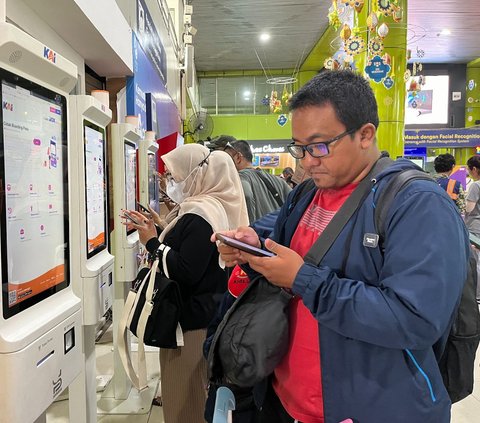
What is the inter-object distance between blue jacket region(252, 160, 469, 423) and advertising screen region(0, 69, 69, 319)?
0.69m

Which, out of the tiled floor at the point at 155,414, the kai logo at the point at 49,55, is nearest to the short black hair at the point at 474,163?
the tiled floor at the point at 155,414

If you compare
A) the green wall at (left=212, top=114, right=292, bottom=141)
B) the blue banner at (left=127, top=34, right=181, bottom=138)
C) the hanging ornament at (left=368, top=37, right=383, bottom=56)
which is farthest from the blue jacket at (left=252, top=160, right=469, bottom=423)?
the green wall at (left=212, top=114, right=292, bottom=141)

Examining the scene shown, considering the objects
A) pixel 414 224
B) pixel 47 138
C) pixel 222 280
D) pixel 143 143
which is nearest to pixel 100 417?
pixel 222 280

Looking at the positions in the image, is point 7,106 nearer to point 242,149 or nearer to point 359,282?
point 359,282

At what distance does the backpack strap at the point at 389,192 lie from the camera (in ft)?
3.37

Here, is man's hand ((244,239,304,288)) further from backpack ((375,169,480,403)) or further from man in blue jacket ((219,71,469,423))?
backpack ((375,169,480,403))

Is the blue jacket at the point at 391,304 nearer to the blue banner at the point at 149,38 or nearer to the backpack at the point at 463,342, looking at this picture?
the backpack at the point at 463,342

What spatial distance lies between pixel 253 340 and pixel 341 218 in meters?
0.41

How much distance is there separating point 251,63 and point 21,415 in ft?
50.5

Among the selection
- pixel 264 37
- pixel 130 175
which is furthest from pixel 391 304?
pixel 264 37

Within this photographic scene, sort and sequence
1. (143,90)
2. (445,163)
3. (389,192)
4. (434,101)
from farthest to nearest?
(434,101)
(445,163)
(143,90)
(389,192)

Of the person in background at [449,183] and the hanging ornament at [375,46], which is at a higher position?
the hanging ornament at [375,46]

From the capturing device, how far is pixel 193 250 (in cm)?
200

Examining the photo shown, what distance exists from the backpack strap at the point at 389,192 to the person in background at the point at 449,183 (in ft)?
15.2
